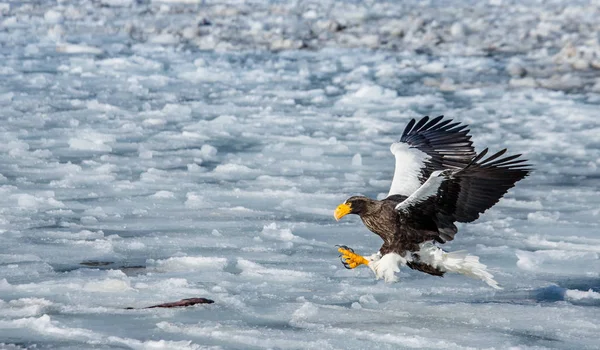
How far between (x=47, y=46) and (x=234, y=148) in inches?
282

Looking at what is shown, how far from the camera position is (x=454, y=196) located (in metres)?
4.50

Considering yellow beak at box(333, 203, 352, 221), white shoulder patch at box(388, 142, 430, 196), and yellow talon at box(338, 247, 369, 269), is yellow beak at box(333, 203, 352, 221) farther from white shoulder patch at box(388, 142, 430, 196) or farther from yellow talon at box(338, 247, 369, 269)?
white shoulder patch at box(388, 142, 430, 196)

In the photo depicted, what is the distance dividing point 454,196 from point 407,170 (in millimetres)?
679

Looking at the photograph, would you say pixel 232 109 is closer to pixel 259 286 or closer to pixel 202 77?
pixel 202 77

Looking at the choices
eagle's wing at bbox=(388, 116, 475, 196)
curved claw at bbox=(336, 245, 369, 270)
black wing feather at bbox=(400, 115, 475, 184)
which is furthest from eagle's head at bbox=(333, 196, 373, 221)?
black wing feather at bbox=(400, 115, 475, 184)

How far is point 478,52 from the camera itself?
565 inches

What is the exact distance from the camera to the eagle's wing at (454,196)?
14.3 feet

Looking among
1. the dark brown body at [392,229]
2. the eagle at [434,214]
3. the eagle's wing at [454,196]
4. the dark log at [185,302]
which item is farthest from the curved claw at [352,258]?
the dark log at [185,302]

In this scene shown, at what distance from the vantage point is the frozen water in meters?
4.16

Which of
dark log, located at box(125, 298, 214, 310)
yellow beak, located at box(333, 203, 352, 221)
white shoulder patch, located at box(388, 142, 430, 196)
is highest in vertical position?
white shoulder patch, located at box(388, 142, 430, 196)

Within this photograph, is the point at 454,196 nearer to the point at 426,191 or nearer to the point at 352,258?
the point at 426,191

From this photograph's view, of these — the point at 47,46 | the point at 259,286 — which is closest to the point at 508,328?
the point at 259,286

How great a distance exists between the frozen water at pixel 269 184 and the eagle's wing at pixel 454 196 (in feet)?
1.13

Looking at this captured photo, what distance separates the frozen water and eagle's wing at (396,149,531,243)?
34 cm
